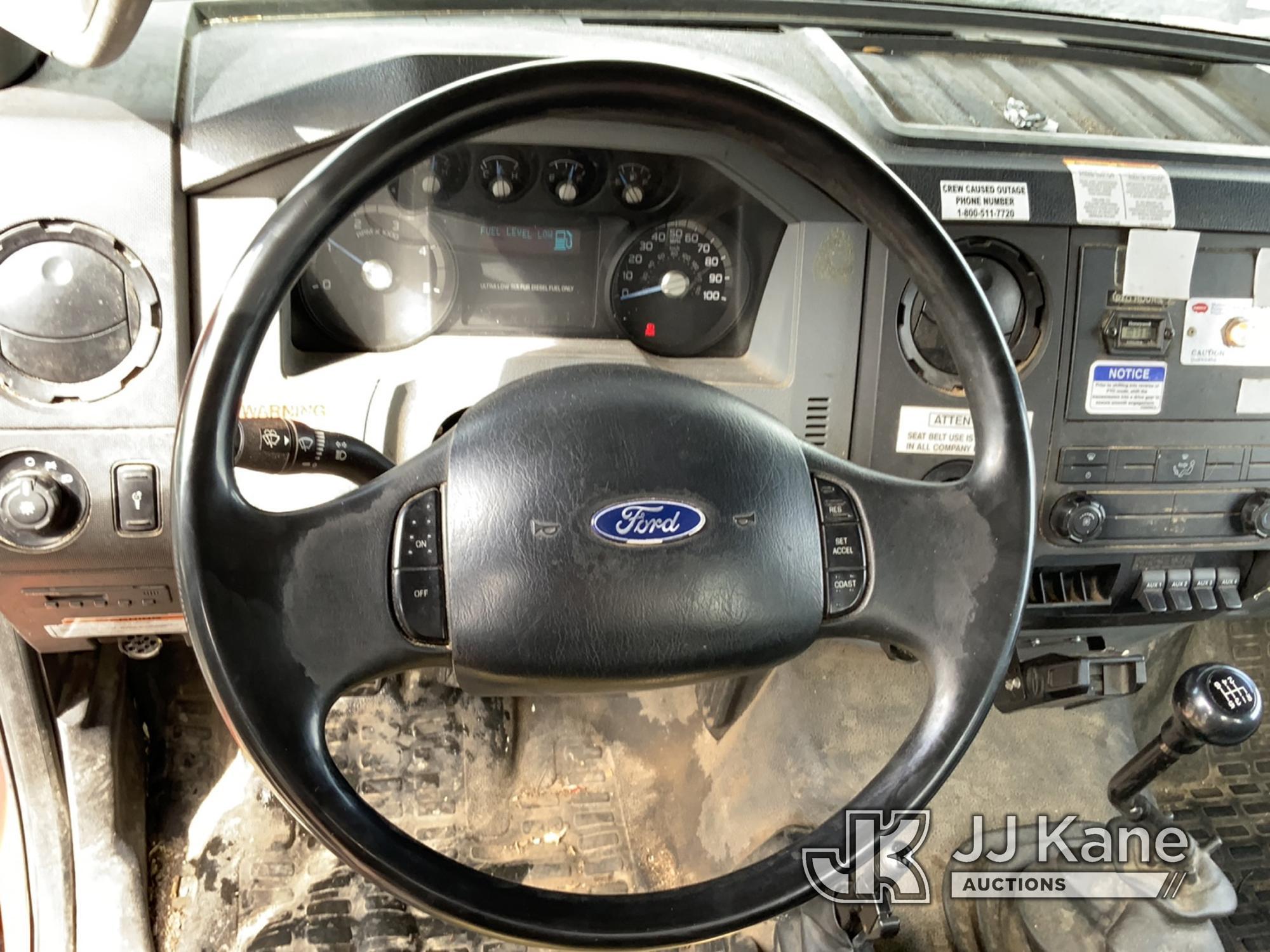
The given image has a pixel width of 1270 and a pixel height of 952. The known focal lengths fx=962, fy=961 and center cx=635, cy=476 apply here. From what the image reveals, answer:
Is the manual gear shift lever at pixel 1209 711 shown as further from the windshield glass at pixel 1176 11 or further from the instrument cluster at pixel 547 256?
→ the windshield glass at pixel 1176 11

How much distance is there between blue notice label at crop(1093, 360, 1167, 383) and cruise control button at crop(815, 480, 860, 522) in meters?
0.53

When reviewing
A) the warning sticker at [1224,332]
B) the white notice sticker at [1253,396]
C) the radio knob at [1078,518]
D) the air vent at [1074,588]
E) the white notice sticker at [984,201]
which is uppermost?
the white notice sticker at [984,201]

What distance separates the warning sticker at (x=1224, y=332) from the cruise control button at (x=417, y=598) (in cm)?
96

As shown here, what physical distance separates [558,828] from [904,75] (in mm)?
1250

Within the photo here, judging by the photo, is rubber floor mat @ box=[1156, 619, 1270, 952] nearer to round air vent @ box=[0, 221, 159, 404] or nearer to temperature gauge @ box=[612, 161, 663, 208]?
temperature gauge @ box=[612, 161, 663, 208]

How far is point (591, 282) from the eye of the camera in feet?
3.66

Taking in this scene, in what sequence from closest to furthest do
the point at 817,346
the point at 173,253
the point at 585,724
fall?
the point at 173,253, the point at 817,346, the point at 585,724

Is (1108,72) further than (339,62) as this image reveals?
Yes

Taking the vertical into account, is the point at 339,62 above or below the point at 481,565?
above

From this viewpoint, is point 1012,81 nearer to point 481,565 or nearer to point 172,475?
point 481,565

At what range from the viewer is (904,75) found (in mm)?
1195

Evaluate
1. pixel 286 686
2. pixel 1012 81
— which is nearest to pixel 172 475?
pixel 286 686

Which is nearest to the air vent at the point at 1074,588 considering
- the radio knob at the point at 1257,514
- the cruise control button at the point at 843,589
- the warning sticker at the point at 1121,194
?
the radio knob at the point at 1257,514

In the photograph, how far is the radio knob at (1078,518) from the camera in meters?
1.14
